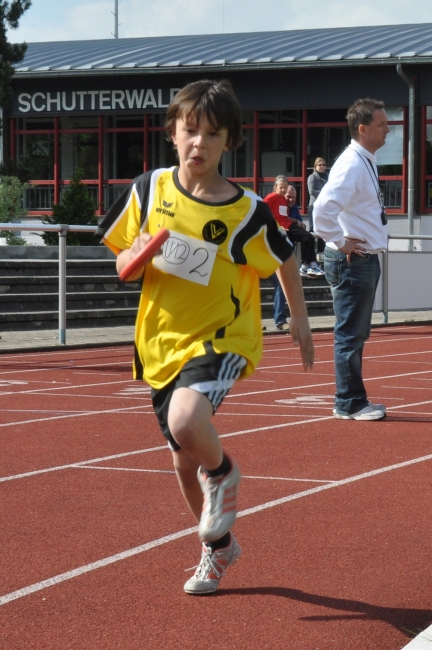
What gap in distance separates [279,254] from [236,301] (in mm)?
260

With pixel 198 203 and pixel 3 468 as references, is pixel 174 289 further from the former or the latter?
pixel 3 468

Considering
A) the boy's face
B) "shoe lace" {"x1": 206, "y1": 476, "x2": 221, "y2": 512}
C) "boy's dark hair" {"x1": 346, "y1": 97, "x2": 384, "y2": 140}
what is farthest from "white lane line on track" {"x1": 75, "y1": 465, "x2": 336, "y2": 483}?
"boy's dark hair" {"x1": 346, "y1": 97, "x2": 384, "y2": 140}

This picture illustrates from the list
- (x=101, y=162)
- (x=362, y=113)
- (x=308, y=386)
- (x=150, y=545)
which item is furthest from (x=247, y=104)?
(x=150, y=545)

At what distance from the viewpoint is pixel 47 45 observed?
4419cm

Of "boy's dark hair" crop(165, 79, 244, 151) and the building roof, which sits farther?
the building roof

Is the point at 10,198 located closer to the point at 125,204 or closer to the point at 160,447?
the point at 160,447

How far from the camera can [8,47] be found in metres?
31.2

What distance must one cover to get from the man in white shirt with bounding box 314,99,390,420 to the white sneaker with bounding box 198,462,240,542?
4.36 metres

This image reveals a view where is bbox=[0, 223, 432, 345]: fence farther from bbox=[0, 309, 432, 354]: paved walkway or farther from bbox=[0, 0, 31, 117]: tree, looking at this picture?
bbox=[0, 0, 31, 117]: tree

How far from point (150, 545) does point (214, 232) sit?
1462mm

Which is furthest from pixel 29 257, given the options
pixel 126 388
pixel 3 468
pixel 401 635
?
pixel 401 635

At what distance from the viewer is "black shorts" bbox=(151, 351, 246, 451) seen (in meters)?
4.13

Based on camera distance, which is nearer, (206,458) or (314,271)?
(206,458)

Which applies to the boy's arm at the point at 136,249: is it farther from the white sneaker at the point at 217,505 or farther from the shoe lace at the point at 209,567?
the shoe lace at the point at 209,567
